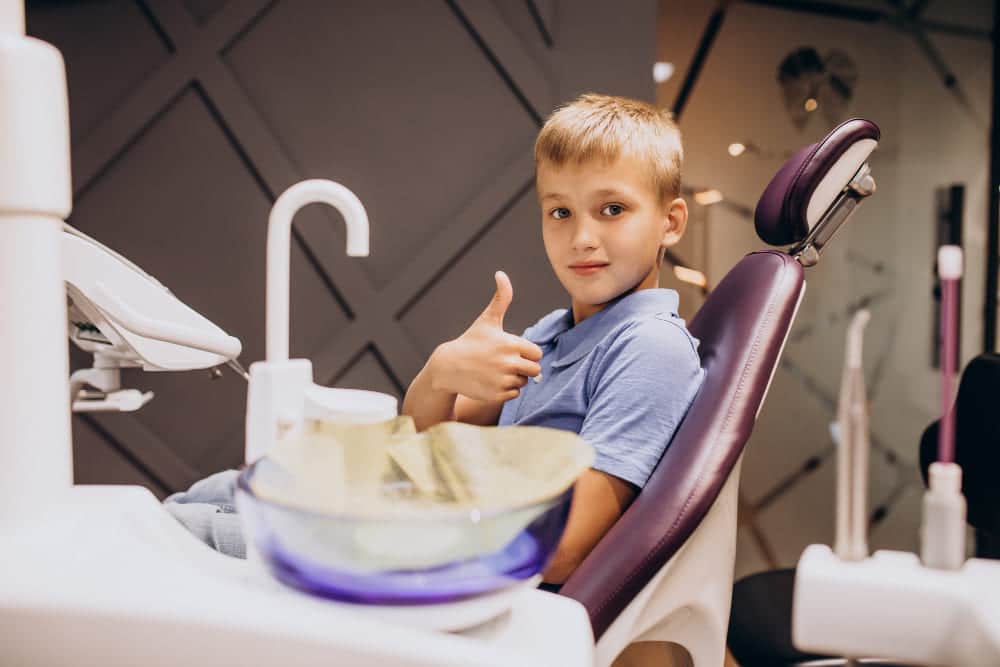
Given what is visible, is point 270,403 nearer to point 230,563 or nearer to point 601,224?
point 230,563

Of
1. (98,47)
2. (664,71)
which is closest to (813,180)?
(664,71)

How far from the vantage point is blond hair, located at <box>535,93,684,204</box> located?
1066 mm

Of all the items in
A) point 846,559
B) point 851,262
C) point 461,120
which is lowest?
point 846,559

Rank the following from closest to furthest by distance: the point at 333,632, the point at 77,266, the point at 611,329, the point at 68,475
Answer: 1. the point at 333,632
2. the point at 68,475
3. the point at 77,266
4. the point at 611,329

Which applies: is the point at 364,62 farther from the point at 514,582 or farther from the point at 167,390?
the point at 514,582

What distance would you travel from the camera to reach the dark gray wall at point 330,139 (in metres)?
2.17

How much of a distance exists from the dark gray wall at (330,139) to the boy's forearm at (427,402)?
3.54 ft

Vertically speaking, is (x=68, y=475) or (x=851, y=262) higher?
(x=851, y=262)

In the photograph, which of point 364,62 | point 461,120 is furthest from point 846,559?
point 364,62

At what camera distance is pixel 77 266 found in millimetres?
927

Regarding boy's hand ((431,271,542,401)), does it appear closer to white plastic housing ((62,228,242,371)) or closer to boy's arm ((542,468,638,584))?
boy's arm ((542,468,638,584))

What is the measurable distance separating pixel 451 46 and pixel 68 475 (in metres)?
1.93

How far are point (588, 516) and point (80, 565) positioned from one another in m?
0.55

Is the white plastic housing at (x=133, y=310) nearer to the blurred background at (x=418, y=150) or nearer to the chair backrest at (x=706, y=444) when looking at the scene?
the chair backrest at (x=706, y=444)
